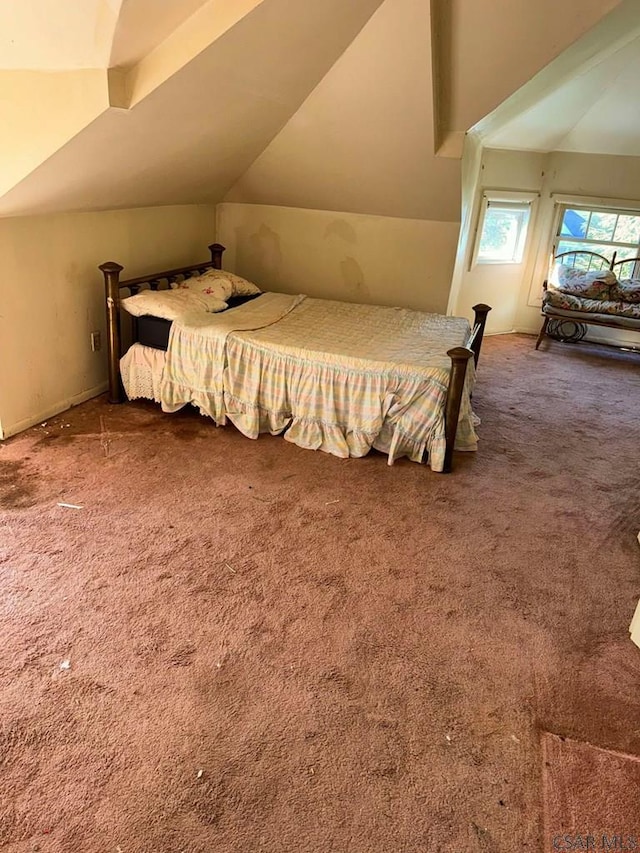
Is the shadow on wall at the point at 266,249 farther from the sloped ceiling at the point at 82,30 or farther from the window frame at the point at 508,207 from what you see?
the sloped ceiling at the point at 82,30

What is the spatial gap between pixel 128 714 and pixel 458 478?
2.00 meters

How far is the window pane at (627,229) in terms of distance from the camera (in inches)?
214

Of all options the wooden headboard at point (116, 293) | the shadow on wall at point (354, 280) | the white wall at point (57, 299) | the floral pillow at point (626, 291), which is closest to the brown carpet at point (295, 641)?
the white wall at point (57, 299)

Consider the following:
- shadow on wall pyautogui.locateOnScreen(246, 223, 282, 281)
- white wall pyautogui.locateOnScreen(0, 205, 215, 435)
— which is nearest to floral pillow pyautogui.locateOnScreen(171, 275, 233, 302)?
white wall pyautogui.locateOnScreen(0, 205, 215, 435)

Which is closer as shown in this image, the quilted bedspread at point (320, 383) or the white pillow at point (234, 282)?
the quilted bedspread at point (320, 383)

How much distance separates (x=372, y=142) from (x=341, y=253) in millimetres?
1033

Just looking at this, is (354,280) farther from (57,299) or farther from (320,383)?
(57,299)

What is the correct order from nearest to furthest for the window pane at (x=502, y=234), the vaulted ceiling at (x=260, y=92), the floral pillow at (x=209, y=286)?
1. the vaulted ceiling at (x=260, y=92)
2. the floral pillow at (x=209, y=286)
3. the window pane at (x=502, y=234)

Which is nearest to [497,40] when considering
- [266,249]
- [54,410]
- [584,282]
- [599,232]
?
[266,249]

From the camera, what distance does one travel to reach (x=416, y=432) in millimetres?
3178

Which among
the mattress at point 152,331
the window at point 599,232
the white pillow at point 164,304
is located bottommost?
the mattress at point 152,331

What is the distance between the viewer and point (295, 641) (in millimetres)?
2033

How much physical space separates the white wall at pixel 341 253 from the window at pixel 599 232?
77.2 inches

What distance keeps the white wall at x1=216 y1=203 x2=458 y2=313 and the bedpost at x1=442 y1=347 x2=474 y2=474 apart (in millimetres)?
1590
